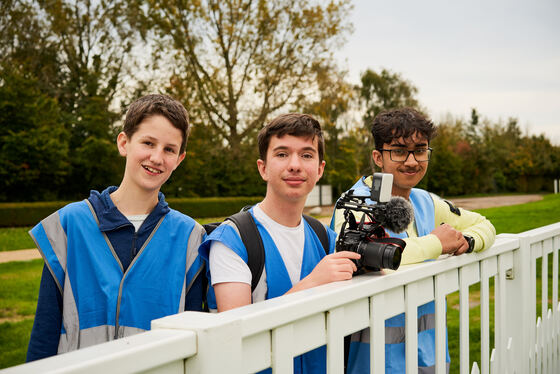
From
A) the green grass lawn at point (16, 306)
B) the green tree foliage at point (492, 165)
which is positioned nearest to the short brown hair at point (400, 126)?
the green grass lawn at point (16, 306)

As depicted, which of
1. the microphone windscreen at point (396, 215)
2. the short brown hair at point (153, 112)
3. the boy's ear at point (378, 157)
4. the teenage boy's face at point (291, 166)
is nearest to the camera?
the microphone windscreen at point (396, 215)

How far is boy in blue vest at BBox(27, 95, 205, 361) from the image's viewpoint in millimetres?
1831

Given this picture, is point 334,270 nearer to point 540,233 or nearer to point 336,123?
point 540,233

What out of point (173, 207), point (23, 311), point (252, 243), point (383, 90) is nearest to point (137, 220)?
point (252, 243)

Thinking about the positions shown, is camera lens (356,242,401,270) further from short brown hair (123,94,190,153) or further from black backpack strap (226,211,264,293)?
short brown hair (123,94,190,153)

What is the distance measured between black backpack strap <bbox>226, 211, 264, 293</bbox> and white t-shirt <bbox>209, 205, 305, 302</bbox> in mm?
22

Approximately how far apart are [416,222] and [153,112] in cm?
134

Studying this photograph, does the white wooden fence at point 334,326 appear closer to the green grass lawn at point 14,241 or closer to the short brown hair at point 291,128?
the short brown hair at point 291,128

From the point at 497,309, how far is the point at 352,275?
3.42ft

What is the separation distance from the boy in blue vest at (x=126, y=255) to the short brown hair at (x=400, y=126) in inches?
40.0

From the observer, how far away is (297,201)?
197cm

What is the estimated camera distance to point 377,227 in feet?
5.40

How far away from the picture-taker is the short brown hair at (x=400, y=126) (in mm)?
2461

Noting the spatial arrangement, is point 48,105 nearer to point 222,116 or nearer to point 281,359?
point 222,116
